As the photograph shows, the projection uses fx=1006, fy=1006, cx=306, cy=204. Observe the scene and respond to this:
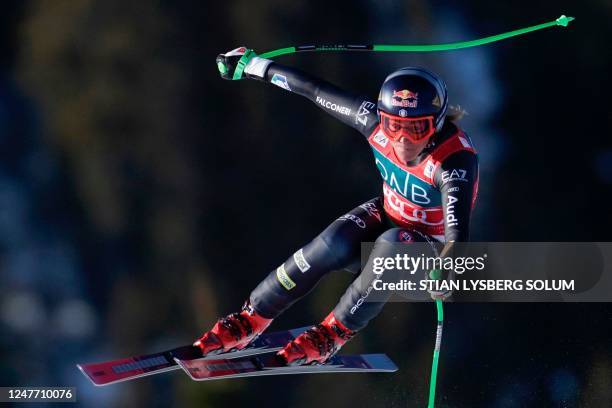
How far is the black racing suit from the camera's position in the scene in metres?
4.67

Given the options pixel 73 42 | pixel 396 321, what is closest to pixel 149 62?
pixel 73 42

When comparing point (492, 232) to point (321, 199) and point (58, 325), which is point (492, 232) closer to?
point (321, 199)

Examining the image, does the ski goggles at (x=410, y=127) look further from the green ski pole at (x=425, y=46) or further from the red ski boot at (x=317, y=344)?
the red ski boot at (x=317, y=344)

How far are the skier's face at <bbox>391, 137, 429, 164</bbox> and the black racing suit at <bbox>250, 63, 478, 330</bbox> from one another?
0.03m

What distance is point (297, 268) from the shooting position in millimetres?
4980

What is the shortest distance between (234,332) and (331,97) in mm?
1302

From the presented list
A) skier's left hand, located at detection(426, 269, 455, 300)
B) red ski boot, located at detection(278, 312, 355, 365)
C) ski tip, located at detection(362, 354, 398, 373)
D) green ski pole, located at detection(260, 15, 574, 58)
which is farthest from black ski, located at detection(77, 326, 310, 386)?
green ski pole, located at detection(260, 15, 574, 58)

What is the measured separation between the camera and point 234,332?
513 centimetres

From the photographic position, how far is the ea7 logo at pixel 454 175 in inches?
182

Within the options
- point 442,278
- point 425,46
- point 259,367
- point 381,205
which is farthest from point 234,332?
point 425,46

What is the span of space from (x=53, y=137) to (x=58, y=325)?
1.26 metres

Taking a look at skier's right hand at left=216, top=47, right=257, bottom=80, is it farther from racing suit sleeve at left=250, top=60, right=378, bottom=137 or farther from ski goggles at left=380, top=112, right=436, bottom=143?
ski goggles at left=380, top=112, right=436, bottom=143

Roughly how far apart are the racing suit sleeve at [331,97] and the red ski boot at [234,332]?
108cm

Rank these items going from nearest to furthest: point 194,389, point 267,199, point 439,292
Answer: point 439,292, point 194,389, point 267,199
